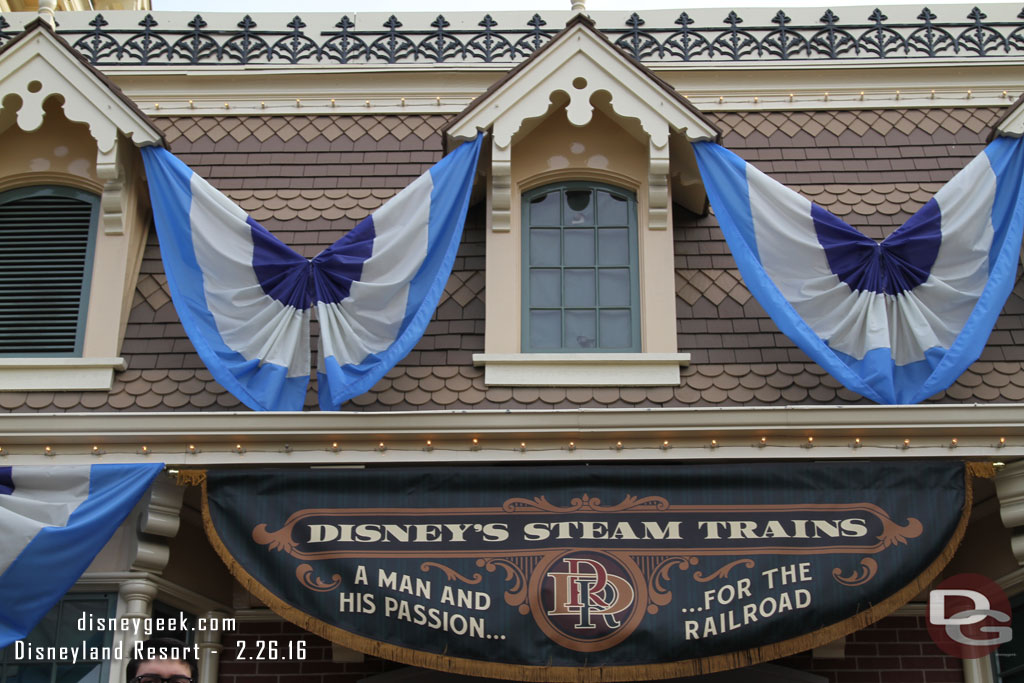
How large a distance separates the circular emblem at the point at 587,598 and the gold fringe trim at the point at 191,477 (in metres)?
2.49

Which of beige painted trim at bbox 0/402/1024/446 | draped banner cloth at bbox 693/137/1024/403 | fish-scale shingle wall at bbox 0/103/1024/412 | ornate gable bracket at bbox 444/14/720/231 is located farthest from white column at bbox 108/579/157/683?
draped banner cloth at bbox 693/137/1024/403

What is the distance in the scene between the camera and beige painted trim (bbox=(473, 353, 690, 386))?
371 inches

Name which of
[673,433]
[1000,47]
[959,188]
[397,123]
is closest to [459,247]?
[397,123]

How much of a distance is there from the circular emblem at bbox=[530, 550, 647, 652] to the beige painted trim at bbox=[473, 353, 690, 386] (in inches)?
61.1

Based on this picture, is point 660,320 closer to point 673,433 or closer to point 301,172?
point 673,433

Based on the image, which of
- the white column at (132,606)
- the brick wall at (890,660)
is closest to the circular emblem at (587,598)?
the brick wall at (890,660)

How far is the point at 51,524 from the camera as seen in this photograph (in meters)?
8.42

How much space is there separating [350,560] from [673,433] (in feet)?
8.13

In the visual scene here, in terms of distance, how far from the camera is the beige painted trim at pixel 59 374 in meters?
9.61

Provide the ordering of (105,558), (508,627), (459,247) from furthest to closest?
(459,247), (105,558), (508,627)

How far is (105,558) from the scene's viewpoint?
901cm

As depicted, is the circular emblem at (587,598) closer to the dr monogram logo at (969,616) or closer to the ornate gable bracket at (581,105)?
the dr monogram logo at (969,616)

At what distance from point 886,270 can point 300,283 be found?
4647mm

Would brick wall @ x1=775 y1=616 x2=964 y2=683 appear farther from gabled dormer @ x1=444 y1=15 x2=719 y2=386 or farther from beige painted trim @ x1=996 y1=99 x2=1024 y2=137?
beige painted trim @ x1=996 y1=99 x2=1024 y2=137
